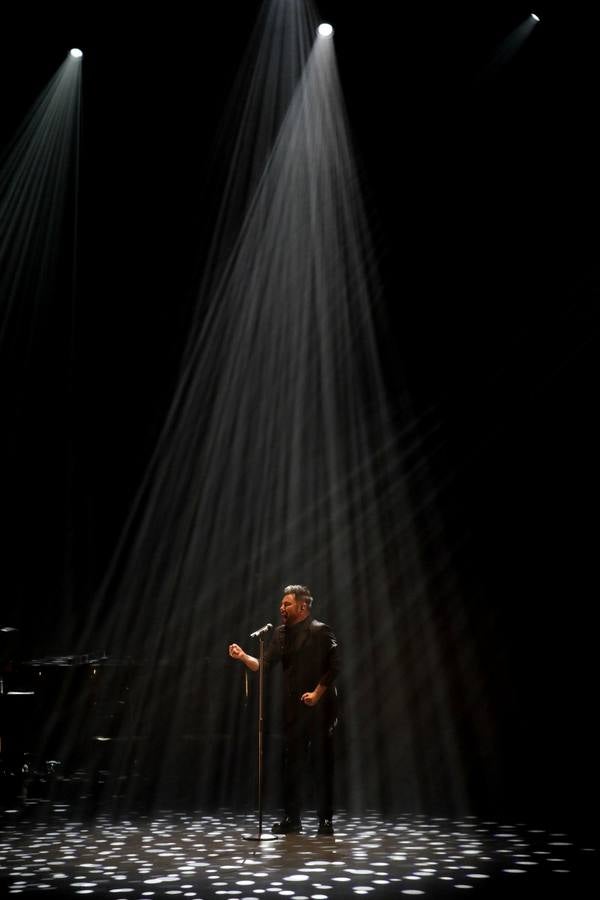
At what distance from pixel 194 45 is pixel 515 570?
5467 millimetres

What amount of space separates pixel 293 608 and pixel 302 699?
1.67 feet

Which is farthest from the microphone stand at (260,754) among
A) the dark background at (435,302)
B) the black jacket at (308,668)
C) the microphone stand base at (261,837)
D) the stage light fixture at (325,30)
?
the stage light fixture at (325,30)

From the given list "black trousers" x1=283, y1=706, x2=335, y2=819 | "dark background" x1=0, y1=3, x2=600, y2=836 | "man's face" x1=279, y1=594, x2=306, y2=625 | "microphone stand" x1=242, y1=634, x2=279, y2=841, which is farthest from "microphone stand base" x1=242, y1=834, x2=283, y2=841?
"dark background" x1=0, y1=3, x2=600, y2=836

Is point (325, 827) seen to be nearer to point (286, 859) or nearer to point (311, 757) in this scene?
point (311, 757)

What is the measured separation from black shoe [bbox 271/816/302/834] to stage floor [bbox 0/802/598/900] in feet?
0.22

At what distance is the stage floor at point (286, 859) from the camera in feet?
11.2

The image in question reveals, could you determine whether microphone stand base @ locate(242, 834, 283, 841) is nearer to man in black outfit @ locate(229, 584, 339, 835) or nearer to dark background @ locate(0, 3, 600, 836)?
man in black outfit @ locate(229, 584, 339, 835)

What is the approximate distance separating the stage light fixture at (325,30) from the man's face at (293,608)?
5643 millimetres

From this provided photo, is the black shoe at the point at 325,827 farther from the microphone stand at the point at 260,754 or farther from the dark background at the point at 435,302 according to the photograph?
the dark background at the point at 435,302

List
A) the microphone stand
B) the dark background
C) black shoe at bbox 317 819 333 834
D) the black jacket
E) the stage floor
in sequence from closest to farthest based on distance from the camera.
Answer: the stage floor → the microphone stand → black shoe at bbox 317 819 333 834 → the black jacket → the dark background

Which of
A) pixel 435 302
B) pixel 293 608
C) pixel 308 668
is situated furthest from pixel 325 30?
pixel 308 668

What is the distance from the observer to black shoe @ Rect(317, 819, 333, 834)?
4771 mm

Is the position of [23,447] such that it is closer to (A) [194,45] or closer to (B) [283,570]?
(B) [283,570]

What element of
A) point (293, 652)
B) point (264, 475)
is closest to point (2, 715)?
point (293, 652)
